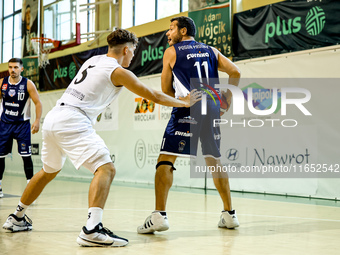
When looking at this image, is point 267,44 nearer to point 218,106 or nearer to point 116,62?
point 218,106

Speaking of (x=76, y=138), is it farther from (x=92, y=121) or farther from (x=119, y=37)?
(x=119, y=37)

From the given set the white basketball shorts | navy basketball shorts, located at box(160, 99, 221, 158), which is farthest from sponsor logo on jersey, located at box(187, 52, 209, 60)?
the white basketball shorts

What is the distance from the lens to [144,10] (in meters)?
12.2

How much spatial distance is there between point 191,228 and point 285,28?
4801 mm

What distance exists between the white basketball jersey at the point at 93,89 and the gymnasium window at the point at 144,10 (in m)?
8.00

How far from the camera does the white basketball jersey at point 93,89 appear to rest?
11.2ft

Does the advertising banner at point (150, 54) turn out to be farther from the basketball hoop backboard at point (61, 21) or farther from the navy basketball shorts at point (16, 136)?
the navy basketball shorts at point (16, 136)

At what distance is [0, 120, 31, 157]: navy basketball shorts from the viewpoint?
682 cm

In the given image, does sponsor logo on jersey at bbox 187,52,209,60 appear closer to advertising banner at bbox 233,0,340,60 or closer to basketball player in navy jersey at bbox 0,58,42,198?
basketball player in navy jersey at bbox 0,58,42,198

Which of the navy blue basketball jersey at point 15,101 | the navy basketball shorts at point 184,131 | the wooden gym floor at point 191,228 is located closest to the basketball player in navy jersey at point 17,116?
the navy blue basketball jersey at point 15,101

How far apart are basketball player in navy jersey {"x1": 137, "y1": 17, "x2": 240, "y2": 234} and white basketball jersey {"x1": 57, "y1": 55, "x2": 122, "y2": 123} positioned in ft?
2.29

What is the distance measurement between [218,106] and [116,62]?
109cm

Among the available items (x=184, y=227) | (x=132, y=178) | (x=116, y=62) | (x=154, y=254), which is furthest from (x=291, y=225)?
(x=132, y=178)

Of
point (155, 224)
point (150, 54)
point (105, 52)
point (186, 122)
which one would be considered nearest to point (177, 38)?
point (186, 122)
